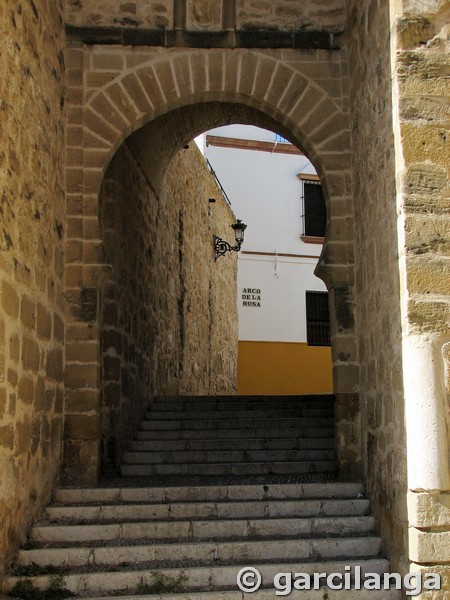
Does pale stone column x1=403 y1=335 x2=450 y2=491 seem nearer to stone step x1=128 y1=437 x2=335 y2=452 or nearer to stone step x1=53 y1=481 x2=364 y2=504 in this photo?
stone step x1=53 y1=481 x2=364 y2=504

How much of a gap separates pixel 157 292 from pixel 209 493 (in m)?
3.74

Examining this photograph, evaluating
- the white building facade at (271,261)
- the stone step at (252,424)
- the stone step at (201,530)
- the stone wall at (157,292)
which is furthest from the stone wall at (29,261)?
the white building facade at (271,261)

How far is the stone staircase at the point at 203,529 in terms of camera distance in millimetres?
4551

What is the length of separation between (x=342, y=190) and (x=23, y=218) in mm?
2543

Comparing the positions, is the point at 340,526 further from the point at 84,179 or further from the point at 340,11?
the point at 340,11

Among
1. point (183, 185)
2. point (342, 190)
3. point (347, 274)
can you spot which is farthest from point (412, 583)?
point (183, 185)

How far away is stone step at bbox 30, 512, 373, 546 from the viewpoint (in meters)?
4.96

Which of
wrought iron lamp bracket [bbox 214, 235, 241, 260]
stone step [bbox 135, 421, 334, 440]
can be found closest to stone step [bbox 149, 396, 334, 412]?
stone step [bbox 135, 421, 334, 440]

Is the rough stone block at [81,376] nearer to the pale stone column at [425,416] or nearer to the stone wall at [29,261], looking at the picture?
the stone wall at [29,261]

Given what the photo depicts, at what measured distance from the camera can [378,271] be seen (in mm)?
5160

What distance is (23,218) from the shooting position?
4.79 meters

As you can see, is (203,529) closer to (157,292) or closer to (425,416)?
(425,416)

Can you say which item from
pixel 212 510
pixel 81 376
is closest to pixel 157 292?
pixel 81 376

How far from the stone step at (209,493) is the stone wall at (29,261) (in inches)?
9.9
